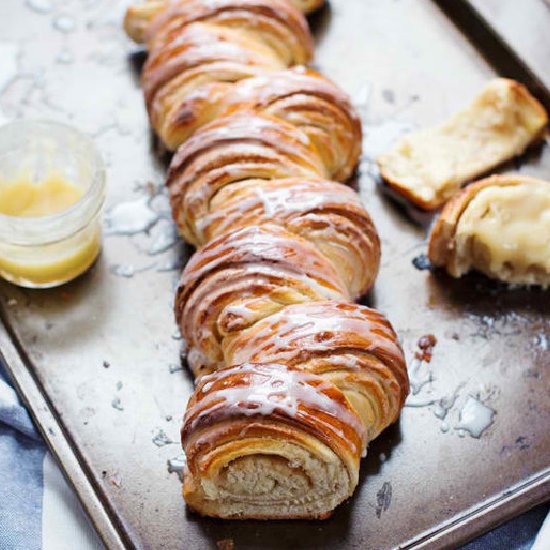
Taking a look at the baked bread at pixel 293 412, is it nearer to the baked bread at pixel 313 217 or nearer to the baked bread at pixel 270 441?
the baked bread at pixel 270 441

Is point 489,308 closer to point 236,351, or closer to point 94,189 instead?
point 236,351

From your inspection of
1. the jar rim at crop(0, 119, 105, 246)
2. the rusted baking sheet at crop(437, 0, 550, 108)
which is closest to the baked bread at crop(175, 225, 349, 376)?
the jar rim at crop(0, 119, 105, 246)

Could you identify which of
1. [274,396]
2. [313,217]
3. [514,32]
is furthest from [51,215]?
[514,32]

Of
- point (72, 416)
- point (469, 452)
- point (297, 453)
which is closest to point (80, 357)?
point (72, 416)

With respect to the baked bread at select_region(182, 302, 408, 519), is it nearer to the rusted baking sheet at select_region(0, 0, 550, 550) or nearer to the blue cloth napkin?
the rusted baking sheet at select_region(0, 0, 550, 550)

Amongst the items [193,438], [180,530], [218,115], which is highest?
[218,115]

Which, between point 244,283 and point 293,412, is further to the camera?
point 244,283

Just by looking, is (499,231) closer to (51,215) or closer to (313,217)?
(313,217)
